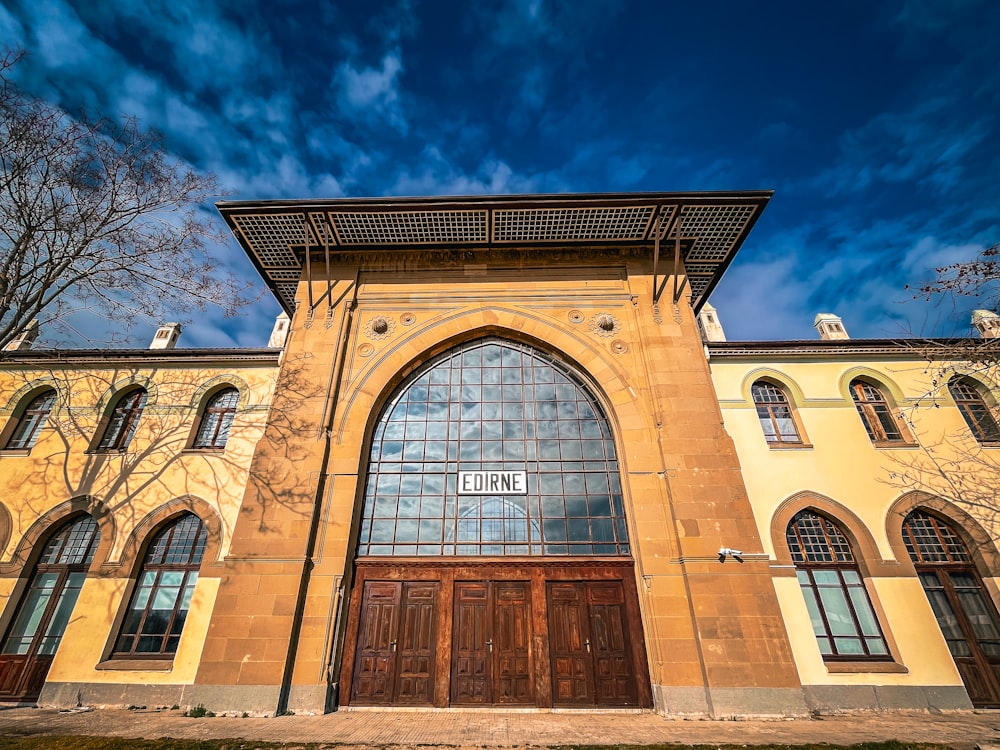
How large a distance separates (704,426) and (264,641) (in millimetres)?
10709

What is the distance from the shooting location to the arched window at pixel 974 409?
12.0 m

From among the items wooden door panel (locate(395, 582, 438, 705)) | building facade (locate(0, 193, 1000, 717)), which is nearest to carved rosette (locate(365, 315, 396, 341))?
building facade (locate(0, 193, 1000, 717))

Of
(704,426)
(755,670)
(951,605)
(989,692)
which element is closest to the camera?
(755,670)

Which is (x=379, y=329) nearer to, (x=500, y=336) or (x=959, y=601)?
(x=500, y=336)

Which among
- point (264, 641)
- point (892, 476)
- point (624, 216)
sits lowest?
point (264, 641)

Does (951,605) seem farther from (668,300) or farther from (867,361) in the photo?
(668,300)

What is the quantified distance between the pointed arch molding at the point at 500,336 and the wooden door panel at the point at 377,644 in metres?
3.83

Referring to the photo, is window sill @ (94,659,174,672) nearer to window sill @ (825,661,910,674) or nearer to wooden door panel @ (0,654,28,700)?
wooden door panel @ (0,654,28,700)

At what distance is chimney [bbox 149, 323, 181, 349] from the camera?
1912 cm

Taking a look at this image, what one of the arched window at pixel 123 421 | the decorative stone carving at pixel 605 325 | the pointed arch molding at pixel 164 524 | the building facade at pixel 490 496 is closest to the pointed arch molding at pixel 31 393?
the building facade at pixel 490 496

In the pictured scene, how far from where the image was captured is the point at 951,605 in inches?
412

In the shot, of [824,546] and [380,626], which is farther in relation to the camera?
[824,546]

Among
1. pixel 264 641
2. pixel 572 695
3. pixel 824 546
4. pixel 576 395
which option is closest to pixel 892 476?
pixel 824 546

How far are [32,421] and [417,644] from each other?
1212cm
